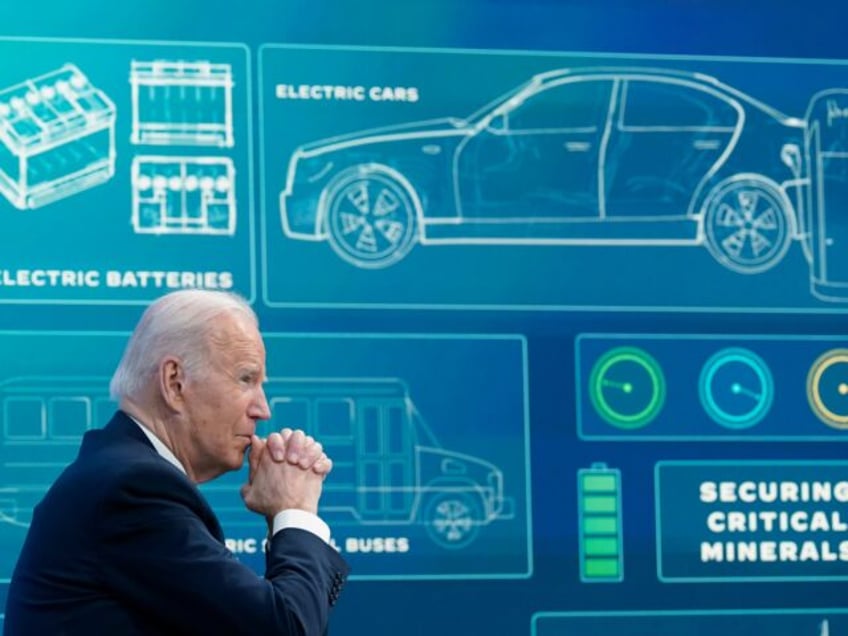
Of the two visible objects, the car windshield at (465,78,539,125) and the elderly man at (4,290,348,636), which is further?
the car windshield at (465,78,539,125)

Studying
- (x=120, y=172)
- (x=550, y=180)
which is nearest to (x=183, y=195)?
(x=120, y=172)

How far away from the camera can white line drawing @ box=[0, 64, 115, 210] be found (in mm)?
4293

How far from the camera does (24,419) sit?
13.8ft

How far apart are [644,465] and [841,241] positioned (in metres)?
0.78

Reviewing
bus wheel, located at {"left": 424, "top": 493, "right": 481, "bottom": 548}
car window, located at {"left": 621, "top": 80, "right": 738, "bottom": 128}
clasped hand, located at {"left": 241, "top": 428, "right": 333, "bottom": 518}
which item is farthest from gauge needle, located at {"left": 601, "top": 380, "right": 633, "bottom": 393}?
clasped hand, located at {"left": 241, "top": 428, "right": 333, "bottom": 518}

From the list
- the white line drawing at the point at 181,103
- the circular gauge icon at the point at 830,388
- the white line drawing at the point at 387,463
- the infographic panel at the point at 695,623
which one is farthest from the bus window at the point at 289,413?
the circular gauge icon at the point at 830,388

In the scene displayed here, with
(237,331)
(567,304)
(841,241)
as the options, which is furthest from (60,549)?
(841,241)

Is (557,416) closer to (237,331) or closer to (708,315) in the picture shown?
(708,315)

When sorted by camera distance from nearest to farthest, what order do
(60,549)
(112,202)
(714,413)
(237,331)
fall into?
(60,549) < (237,331) < (112,202) < (714,413)

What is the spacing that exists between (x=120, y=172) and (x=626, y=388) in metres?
1.31

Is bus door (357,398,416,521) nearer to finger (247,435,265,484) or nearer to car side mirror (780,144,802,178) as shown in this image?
car side mirror (780,144,802,178)

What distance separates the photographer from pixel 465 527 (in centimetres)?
442

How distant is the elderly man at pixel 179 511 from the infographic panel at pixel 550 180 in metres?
1.73

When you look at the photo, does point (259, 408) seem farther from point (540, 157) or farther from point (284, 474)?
point (540, 157)
